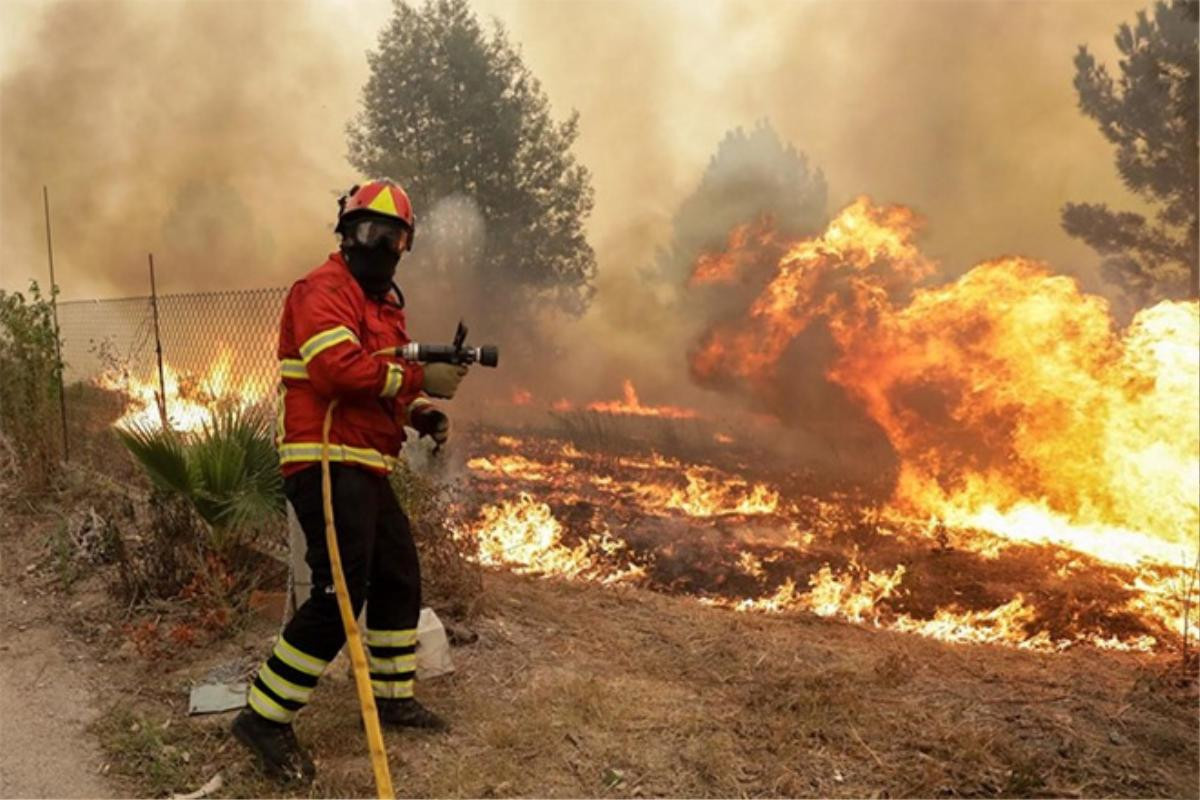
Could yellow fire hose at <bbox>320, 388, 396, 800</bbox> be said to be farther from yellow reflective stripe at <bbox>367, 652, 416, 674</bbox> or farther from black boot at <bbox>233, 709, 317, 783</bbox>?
yellow reflective stripe at <bbox>367, 652, 416, 674</bbox>

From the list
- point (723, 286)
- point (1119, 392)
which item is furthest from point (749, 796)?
point (723, 286)

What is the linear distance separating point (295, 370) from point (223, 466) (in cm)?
176

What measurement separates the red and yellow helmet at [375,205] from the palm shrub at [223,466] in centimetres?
189

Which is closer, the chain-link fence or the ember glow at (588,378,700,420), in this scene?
the chain-link fence

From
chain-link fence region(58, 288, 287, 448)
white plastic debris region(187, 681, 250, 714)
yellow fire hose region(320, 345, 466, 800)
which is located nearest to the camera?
yellow fire hose region(320, 345, 466, 800)

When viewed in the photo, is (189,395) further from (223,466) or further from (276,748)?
(276,748)

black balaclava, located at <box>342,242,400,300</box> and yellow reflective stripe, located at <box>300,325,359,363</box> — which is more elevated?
black balaclava, located at <box>342,242,400,300</box>

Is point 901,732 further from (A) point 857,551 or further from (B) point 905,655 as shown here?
(A) point 857,551

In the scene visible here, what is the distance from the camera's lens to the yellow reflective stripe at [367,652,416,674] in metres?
3.81

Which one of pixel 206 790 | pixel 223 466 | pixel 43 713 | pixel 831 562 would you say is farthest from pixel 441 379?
pixel 831 562

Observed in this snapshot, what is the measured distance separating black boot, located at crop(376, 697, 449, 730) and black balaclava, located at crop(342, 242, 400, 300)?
1.88 m

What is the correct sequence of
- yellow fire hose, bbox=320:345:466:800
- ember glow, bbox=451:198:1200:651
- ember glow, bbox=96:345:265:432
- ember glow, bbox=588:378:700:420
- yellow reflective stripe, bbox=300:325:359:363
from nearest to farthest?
yellow fire hose, bbox=320:345:466:800, yellow reflective stripe, bbox=300:325:359:363, ember glow, bbox=96:345:265:432, ember glow, bbox=451:198:1200:651, ember glow, bbox=588:378:700:420

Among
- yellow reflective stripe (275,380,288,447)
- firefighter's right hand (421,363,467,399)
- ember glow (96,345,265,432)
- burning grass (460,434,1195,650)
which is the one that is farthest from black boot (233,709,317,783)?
burning grass (460,434,1195,650)

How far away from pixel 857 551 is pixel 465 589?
12.5 ft
